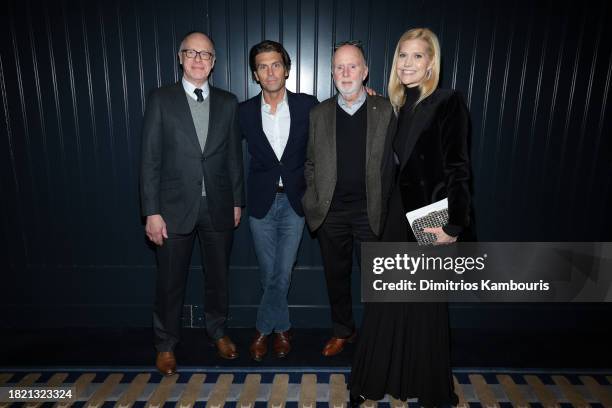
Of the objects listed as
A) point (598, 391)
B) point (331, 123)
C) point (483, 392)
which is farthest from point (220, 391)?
point (598, 391)

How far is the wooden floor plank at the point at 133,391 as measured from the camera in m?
2.38

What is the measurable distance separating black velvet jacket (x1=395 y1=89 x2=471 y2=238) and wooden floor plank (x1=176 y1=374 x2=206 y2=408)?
1666 mm

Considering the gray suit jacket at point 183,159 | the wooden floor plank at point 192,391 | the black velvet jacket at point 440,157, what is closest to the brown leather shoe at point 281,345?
the wooden floor plank at point 192,391

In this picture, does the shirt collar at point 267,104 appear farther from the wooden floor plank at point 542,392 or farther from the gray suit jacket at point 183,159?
the wooden floor plank at point 542,392

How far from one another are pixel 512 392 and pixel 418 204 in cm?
143

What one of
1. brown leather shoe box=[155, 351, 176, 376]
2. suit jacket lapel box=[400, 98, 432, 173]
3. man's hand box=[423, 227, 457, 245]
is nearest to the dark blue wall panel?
brown leather shoe box=[155, 351, 176, 376]

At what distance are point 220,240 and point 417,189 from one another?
1312mm

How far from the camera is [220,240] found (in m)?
2.66

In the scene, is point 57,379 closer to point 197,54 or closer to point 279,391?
point 279,391

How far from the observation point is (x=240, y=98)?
305 cm

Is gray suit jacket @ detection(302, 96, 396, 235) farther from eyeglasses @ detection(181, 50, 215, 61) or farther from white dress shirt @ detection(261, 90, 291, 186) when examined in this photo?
eyeglasses @ detection(181, 50, 215, 61)

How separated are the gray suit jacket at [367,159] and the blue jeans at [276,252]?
18 cm

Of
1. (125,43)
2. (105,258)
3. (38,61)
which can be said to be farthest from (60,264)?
(125,43)

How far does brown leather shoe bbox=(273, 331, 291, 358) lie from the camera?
2834 millimetres
